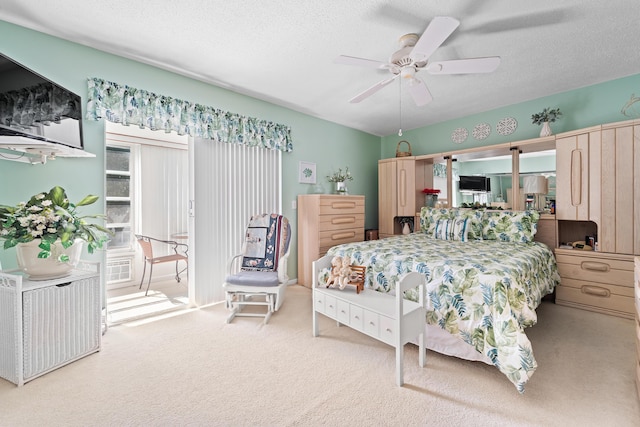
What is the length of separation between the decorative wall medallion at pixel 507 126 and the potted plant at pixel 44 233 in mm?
5069

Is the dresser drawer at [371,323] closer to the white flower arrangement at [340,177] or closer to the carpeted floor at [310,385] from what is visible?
the carpeted floor at [310,385]

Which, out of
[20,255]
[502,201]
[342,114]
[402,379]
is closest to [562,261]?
[502,201]

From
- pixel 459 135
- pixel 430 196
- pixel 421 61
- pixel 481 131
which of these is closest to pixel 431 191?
pixel 430 196

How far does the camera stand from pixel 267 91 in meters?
3.60

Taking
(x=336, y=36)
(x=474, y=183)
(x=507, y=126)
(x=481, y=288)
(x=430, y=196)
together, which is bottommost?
(x=481, y=288)

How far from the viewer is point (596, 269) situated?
10.3ft

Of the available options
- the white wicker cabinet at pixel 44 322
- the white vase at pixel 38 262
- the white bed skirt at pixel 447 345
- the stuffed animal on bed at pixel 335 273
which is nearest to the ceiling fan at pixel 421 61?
the stuffed animal on bed at pixel 335 273

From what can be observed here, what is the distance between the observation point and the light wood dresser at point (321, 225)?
4031mm

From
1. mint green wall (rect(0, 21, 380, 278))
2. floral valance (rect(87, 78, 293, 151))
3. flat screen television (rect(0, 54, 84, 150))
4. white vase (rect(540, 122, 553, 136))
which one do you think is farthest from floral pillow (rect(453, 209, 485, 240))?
flat screen television (rect(0, 54, 84, 150))

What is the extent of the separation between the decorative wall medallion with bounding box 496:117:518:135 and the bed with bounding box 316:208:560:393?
1400 mm

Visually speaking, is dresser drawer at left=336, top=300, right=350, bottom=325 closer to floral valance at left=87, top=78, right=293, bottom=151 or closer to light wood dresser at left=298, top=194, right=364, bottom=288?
light wood dresser at left=298, top=194, right=364, bottom=288

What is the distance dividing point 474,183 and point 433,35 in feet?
10.4

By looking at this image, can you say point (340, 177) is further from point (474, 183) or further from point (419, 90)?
point (419, 90)

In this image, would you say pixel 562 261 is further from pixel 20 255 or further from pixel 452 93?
pixel 20 255
